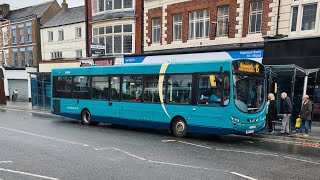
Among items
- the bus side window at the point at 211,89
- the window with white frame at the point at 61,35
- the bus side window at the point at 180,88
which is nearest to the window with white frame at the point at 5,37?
the window with white frame at the point at 61,35

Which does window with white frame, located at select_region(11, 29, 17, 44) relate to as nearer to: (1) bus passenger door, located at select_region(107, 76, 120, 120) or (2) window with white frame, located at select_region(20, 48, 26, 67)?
(2) window with white frame, located at select_region(20, 48, 26, 67)

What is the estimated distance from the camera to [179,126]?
11320 mm

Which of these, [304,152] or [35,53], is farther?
[35,53]

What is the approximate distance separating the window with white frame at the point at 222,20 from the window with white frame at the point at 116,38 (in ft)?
27.0

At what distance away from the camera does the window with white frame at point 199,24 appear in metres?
18.2

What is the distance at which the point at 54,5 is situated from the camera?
35.3 m

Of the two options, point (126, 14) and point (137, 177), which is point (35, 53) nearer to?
point (126, 14)

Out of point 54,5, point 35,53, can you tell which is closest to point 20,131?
point 35,53

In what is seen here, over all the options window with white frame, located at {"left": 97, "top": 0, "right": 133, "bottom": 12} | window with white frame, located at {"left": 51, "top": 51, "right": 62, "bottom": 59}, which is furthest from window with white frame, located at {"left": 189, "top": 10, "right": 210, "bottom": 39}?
window with white frame, located at {"left": 51, "top": 51, "right": 62, "bottom": 59}

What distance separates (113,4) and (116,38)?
9.70 feet

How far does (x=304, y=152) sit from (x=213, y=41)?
10.4m

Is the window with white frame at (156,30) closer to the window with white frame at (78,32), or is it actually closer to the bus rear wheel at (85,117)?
the bus rear wheel at (85,117)

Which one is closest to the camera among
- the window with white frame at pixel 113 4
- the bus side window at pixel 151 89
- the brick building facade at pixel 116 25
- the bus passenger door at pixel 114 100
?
the bus side window at pixel 151 89

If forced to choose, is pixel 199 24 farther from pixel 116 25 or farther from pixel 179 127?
pixel 179 127
